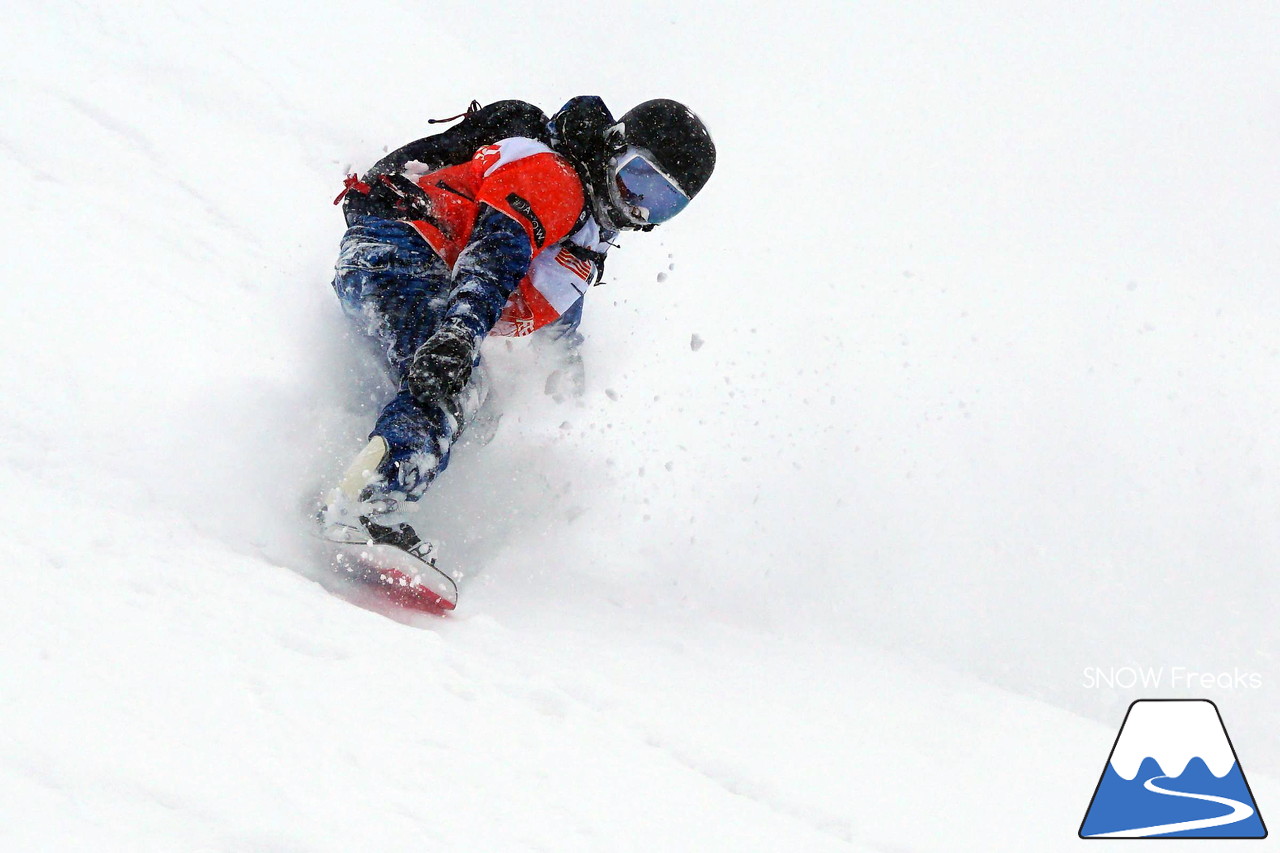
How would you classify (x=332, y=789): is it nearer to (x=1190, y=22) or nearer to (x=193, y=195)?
(x=193, y=195)

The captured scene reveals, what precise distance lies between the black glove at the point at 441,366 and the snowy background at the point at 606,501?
2.08 ft

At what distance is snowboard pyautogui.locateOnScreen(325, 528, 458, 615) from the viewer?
9.64 feet

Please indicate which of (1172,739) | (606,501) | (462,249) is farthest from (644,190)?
(1172,739)

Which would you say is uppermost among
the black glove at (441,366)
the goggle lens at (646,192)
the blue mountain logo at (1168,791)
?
the goggle lens at (646,192)

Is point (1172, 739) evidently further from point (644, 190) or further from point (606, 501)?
point (644, 190)

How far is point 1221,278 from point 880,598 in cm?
603

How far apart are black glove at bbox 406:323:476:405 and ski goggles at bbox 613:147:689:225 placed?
0.80 meters

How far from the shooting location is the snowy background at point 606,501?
1.93m

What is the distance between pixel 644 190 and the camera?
3367 mm

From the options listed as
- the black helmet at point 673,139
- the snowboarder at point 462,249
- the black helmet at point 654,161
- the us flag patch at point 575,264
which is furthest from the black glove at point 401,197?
the black helmet at point 673,139

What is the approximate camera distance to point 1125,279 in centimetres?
785

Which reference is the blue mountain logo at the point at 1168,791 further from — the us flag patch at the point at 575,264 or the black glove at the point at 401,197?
the black glove at the point at 401,197

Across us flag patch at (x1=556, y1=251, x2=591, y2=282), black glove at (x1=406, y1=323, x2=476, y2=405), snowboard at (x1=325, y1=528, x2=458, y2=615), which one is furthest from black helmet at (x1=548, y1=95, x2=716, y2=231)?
snowboard at (x1=325, y1=528, x2=458, y2=615)

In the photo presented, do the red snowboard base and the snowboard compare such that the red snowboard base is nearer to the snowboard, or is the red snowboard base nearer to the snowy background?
the snowboard
